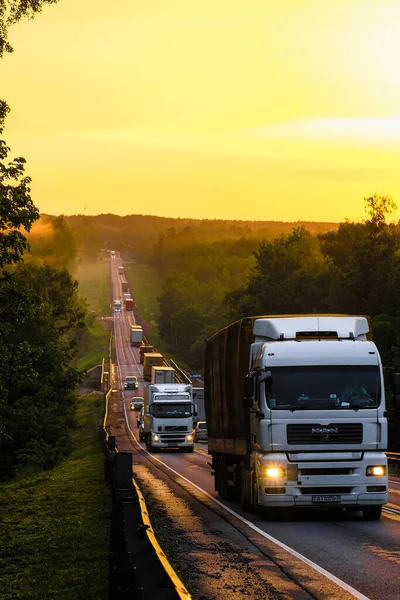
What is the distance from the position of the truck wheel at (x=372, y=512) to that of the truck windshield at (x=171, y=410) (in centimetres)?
4111

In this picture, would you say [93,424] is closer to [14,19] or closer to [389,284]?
[389,284]

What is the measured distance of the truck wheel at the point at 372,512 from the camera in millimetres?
21703

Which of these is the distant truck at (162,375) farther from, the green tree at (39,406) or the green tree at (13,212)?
the green tree at (13,212)

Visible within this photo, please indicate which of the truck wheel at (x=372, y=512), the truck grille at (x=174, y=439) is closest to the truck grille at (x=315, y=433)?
the truck wheel at (x=372, y=512)

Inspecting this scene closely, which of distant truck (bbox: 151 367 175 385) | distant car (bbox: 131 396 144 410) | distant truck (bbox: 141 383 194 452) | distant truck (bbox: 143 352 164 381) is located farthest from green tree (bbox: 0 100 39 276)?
distant truck (bbox: 143 352 164 381)

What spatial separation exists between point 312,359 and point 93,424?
79.7 m

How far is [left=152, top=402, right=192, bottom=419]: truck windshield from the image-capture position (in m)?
62.8

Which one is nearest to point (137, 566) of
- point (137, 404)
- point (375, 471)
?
point (375, 471)

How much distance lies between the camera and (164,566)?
846cm

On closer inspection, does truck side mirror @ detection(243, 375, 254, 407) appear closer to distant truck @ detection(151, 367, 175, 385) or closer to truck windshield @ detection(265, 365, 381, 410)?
truck windshield @ detection(265, 365, 381, 410)

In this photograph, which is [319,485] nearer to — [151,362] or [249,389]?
[249,389]

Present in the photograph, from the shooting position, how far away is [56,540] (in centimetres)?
1959

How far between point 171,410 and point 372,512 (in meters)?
41.4

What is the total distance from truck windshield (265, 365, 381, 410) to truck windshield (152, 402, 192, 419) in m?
41.8
